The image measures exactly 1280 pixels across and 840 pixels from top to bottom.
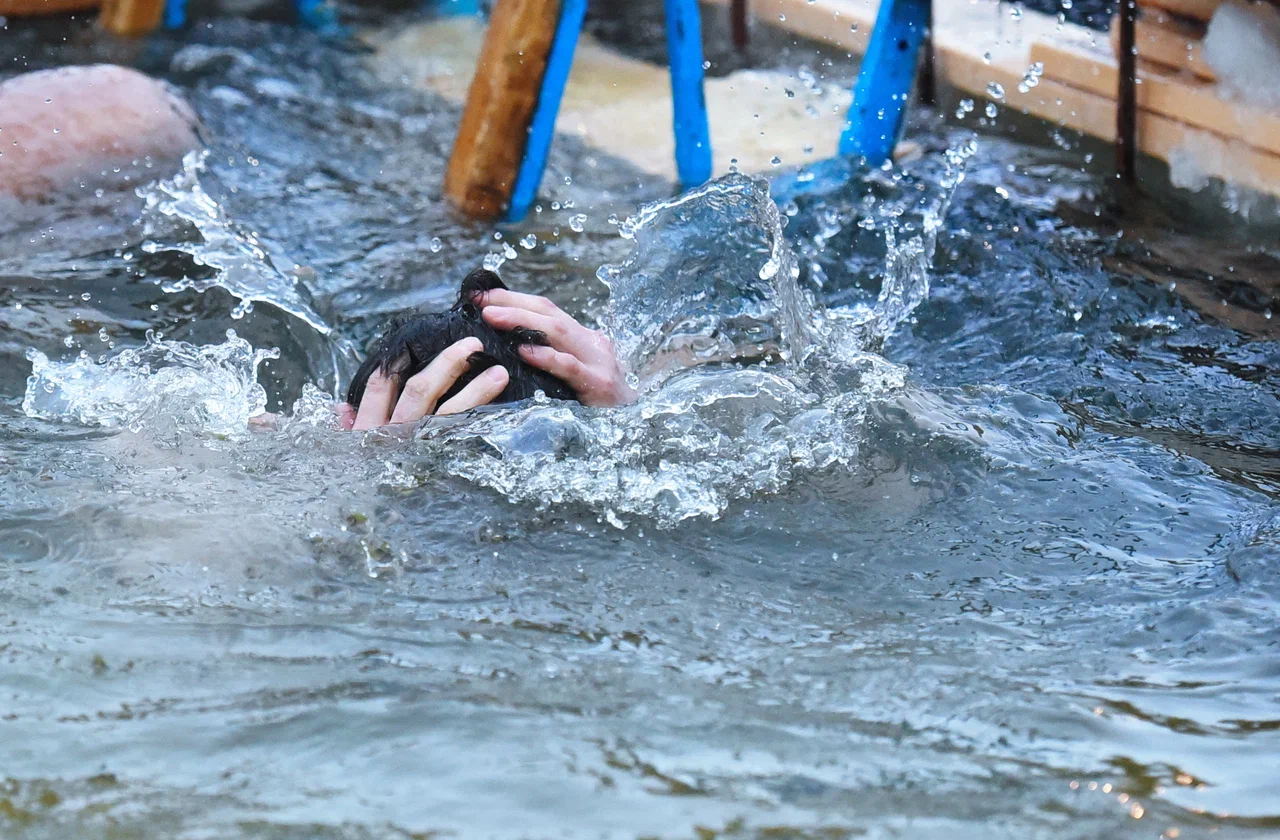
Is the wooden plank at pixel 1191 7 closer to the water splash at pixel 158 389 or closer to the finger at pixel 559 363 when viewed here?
the finger at pixel 559 363

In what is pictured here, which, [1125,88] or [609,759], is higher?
[1125,88]

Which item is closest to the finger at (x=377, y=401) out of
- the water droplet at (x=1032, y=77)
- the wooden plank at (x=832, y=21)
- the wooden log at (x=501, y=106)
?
the wooden log at (x=501, y=106)

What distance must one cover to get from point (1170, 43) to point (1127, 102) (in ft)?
0.93

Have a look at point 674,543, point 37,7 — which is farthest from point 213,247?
point 37,7

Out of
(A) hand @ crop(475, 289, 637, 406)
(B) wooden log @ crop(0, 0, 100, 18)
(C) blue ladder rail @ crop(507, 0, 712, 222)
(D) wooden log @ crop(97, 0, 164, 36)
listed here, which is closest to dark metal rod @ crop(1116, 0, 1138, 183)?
(C) blue ladder rail @ crop(507, 0, 712, 222)

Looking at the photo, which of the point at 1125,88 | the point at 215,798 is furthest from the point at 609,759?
the point at 1125,88

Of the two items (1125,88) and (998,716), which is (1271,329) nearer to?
(1125,88)

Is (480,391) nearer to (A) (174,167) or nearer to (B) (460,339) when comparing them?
(B) (460,339)

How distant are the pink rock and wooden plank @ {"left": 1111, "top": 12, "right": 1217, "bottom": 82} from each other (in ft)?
11.2

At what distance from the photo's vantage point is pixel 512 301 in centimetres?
275

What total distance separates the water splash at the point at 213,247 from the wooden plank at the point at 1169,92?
2.95m

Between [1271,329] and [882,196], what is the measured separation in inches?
55.6

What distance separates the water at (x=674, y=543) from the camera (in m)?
1.70

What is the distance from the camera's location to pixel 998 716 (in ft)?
6.11
